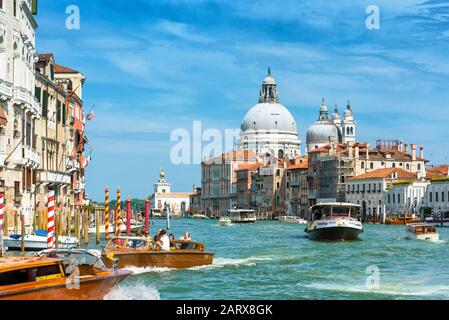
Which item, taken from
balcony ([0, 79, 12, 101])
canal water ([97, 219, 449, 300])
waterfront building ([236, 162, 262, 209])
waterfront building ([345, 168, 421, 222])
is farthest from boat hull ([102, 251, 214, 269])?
waterfront building ([236, 162, 262, 209])

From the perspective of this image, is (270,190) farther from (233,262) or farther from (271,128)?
(233,262)

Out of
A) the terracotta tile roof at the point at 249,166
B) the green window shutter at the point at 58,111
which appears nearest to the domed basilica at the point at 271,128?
the terracotta tile roof at the point at 249,166

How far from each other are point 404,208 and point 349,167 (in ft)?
50.6

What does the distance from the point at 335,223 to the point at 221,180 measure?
107 metres

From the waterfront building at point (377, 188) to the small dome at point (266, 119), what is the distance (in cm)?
5169

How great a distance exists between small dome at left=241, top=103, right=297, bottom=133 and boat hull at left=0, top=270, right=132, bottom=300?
134092 mm

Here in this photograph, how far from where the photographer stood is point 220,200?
144 metres

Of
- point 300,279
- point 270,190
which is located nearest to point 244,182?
point 270,190

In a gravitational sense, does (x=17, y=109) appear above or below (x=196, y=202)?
above

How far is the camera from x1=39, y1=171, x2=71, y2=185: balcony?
30.1 metres

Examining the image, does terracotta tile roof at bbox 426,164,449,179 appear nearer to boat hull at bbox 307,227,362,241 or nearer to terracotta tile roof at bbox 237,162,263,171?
terracotta tile roof at bbox 237,162,263,171

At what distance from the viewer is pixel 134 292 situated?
13.6 metres
